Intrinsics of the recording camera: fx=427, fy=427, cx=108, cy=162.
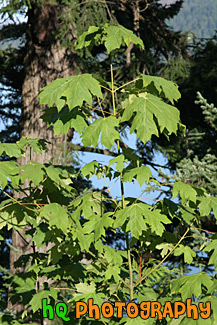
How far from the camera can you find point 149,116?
2.38 meters

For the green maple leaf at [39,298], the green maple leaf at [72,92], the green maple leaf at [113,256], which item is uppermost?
the green maple leaf at [72,92]

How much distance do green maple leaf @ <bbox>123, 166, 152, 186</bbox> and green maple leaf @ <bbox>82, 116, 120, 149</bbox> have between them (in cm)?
22

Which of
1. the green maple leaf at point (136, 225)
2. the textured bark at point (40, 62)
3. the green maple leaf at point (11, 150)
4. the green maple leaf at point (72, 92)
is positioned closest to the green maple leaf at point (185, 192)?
the green maple leaf at point (136, 225)

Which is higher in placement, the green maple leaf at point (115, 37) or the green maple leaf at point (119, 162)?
the green maple leaf at point (115, 37)

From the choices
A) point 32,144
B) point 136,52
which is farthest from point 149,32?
point 32,144

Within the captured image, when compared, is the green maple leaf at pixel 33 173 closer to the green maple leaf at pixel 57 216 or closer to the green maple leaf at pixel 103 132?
the green maple leaf at pixel 57 216

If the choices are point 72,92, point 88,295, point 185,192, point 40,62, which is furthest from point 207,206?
point 40,62

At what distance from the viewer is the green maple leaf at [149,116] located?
7.75 feet

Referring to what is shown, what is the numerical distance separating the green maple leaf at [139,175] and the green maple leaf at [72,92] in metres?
0.48

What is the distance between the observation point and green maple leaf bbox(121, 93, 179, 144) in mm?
2361

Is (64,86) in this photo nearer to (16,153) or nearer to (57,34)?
(16,153)

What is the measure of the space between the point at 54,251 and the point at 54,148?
408cm

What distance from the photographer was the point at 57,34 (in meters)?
6.99

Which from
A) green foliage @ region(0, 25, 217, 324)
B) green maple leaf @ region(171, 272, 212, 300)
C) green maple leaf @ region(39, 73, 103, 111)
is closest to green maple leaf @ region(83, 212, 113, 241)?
green foliage @ region(0, 25, 217, 324)
